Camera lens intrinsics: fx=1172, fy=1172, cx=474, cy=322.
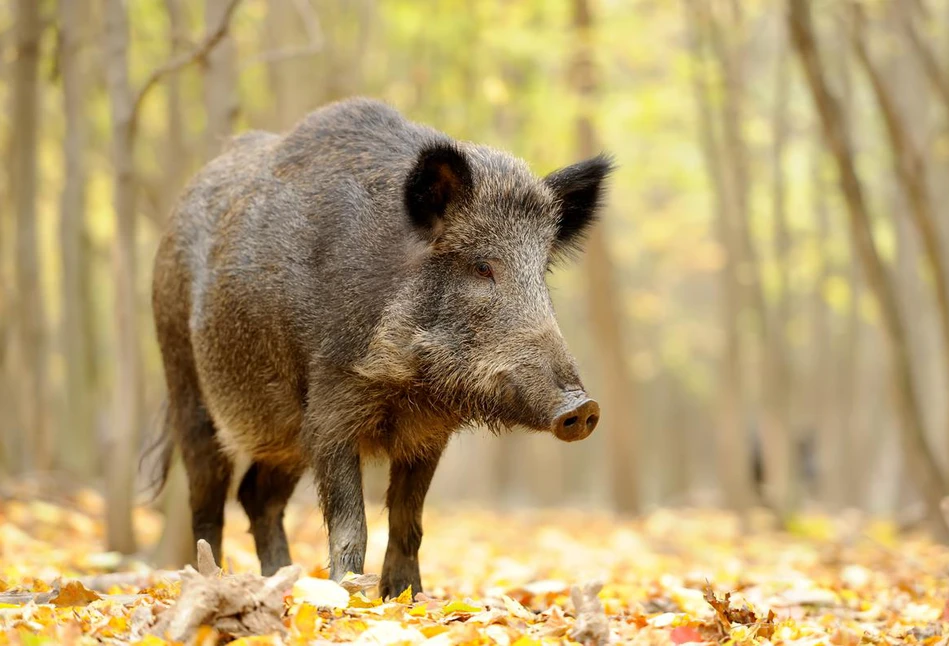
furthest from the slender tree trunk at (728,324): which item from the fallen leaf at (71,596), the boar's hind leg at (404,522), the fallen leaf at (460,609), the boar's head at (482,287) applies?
the fallen leaf at (71,596)

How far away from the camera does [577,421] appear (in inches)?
191

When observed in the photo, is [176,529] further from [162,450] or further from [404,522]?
[404,522]

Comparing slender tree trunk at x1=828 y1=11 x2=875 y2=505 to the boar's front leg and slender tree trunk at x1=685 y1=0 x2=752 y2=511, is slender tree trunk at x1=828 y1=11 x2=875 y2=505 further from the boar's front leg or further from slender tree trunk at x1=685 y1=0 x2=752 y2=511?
the boar's front leg

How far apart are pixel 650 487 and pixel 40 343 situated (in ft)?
97.4

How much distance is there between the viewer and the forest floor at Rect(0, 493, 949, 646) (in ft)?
12.6

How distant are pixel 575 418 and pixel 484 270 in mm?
997

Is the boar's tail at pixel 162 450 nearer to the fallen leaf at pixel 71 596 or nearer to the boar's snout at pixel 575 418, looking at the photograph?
the fallen leaf at pixel 71 596

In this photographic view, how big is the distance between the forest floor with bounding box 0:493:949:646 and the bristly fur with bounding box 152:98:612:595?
1.99ft

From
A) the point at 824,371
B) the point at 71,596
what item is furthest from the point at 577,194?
the point at 824,371

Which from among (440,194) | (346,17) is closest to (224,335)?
(440,194)

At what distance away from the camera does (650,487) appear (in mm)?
39469

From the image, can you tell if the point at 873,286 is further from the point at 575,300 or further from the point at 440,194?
the point at 575,300

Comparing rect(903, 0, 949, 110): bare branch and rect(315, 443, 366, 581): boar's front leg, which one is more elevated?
rect(903, 0, 949, 110): bare branch

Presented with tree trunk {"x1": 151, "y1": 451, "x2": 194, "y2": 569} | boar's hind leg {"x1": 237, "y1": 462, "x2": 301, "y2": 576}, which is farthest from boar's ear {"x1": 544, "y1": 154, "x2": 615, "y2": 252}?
tree trunk {"x1": 151, "y1": 451, "x2": 194, "y2": 569}
